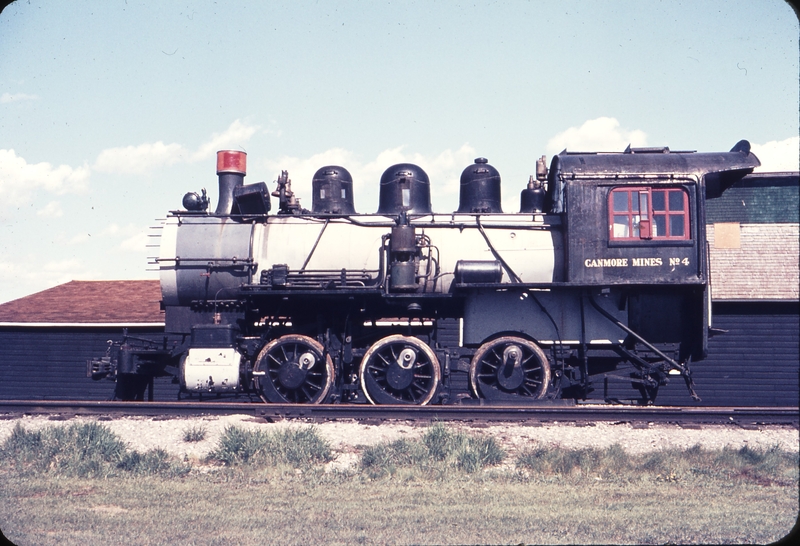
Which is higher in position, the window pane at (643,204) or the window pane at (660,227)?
the window pane at (643,204)

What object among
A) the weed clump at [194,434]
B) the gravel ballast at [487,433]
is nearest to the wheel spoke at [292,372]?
the gravel ballast at [487,433]

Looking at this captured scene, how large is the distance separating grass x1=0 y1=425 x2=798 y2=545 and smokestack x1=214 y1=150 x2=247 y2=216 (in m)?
4.95

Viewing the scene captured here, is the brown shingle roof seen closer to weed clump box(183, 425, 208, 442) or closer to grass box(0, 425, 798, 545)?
weed clump box(183, 425, 208, 442)

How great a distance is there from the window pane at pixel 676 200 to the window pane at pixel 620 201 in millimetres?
669

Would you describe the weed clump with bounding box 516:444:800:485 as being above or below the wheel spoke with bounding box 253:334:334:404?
below

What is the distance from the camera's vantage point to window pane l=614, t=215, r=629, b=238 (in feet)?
34.5

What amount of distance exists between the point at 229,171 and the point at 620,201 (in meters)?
6.87

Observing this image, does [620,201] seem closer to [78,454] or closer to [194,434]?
[194,434]

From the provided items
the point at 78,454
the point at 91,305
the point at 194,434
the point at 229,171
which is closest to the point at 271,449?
the point at 194,434

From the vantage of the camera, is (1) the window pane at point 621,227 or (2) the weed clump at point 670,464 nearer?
(2) the weed clump at point 670,464

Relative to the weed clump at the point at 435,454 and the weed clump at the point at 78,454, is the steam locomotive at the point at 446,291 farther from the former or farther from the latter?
the weed clump at the point at 435,454

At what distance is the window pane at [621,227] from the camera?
10.5m

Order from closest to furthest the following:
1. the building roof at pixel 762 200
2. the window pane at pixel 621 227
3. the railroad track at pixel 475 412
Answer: the railroad track at pixel 475 412, the window pane at pixel 621 227, the building roof at pixel 762 200

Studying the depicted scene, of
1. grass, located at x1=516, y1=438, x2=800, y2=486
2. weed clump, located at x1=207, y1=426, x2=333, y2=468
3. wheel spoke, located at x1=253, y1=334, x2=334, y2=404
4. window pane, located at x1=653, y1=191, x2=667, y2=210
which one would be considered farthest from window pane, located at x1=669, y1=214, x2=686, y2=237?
weed clump, located at x1=207, y1=426, x2=333, y2=468
